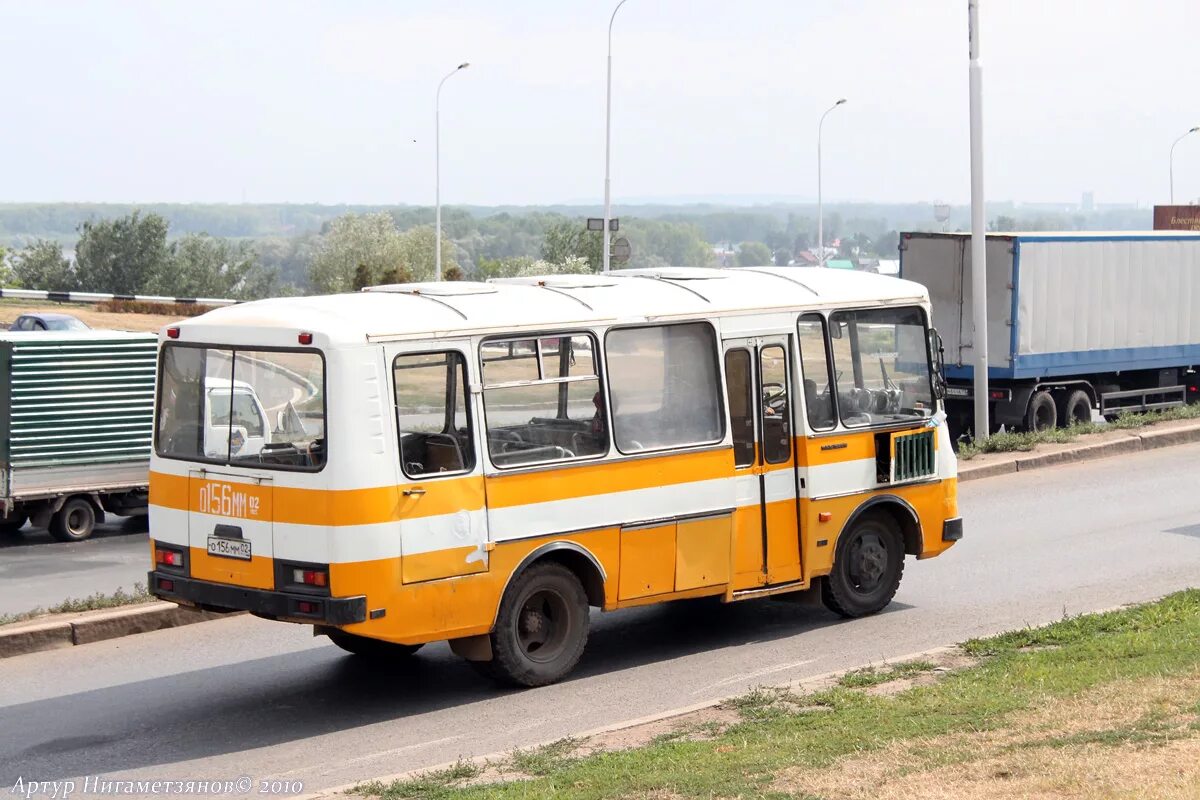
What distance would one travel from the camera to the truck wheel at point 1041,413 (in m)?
23.9

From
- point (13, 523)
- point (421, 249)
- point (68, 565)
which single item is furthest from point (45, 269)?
point (68, 565)

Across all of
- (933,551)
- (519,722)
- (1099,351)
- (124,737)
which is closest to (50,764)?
(124,737)

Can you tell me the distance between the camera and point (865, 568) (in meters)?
12.2

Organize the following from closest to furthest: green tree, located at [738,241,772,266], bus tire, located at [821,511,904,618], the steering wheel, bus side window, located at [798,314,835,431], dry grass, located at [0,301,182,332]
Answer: the steering wheel → bus side window, located at [798,314,835,431] → bus tire, located at [821,511,904,618] → dry grass, located at [0,301,182,332] → green tree, located at [738,241,772,266]

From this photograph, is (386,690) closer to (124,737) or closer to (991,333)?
(124,737)

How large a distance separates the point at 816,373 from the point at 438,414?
3.26 metres

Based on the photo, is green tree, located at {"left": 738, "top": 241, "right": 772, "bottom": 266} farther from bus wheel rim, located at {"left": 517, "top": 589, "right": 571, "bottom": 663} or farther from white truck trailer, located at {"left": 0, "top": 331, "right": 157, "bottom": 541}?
bus wheel rim, located at {"left": 517, "top": 589, "right": 571, "bottom": 663}

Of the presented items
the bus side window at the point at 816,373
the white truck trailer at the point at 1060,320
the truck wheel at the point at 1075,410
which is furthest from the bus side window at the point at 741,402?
the truck wheel at the point at 1075,410

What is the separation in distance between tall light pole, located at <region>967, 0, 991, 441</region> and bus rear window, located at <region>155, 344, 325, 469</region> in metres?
13.2

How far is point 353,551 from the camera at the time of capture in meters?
9.12

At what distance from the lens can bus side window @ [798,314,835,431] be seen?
11.7m

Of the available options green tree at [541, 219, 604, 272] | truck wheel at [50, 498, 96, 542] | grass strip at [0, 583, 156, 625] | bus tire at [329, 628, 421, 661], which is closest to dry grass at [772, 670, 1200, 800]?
bus tire at [329, 628, 421, 661]

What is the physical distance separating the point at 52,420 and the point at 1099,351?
1568 cm

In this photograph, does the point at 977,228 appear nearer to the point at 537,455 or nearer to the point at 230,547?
the point at 537,455
